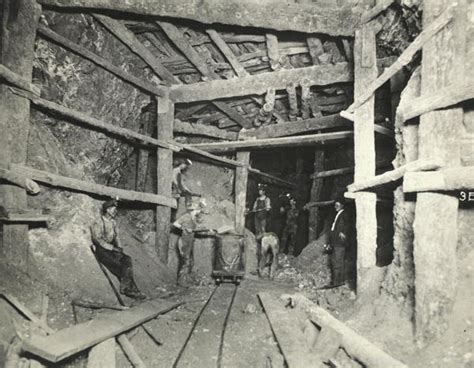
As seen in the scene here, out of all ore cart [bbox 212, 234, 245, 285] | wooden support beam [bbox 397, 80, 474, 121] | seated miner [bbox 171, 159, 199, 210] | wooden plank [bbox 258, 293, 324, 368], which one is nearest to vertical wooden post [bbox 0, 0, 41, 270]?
wooden plank [bbox 258, 293, 324, 368]

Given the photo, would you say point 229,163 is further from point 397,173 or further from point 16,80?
point 397,173

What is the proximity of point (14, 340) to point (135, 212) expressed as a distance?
468 centimetres

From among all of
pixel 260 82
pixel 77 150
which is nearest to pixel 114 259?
pixel 77 150

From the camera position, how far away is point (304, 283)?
7.39 m

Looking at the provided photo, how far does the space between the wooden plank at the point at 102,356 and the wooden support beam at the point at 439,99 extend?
397cm

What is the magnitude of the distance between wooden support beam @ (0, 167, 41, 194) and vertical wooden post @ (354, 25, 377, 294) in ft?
14.6

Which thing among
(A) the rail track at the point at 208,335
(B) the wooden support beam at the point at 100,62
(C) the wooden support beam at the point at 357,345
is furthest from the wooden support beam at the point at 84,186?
(C) the wooden support beam at the point at 357,345

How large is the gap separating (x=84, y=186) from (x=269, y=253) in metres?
4.78

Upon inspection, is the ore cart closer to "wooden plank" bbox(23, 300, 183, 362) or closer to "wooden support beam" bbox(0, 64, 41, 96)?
"wooden plank" bbox(23, 300, 183, 362)

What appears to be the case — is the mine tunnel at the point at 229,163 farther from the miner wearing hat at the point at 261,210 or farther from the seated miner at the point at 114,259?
the miner wearing hat at the point at 261,210

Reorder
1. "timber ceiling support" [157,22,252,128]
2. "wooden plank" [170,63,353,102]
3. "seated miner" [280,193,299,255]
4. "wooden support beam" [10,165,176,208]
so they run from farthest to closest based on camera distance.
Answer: "seated miner" [280,193,299,255]
"wooden plank" [170,63,353,102]
"timber ceiling support" [157,22,252,128]
"wooden support beam" [10,165,176,208]

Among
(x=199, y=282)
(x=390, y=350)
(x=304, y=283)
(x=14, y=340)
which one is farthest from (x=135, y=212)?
(x=390, y=350)

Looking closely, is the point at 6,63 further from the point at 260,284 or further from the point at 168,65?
the point at 260,284

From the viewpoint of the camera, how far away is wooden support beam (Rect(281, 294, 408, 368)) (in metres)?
2.82
